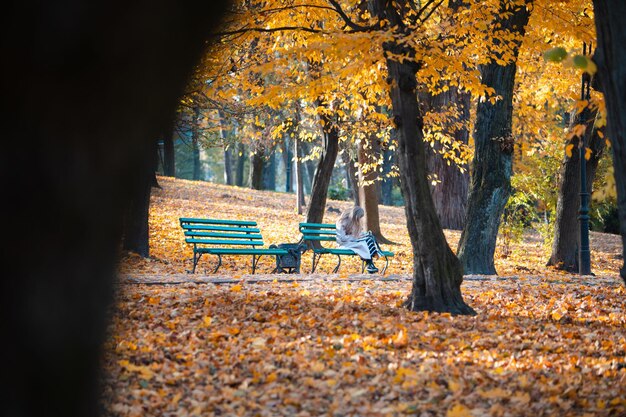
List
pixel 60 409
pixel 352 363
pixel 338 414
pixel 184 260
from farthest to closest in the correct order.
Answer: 1. pixel 184 260
2. pixel 352 363
3. pixel 338 414
4. pixel 60 409

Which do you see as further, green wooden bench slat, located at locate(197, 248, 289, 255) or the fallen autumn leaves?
green wooden bench slat, located at locate(197, 248, 289, 255)

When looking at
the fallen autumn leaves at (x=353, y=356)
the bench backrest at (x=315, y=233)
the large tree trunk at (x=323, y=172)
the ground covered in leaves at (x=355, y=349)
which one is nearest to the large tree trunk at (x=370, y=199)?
the large tree trunk at (x=323, y=172)

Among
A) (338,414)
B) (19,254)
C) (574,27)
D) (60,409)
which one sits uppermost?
(574,27)

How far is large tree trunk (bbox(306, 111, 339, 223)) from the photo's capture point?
55.3 feet

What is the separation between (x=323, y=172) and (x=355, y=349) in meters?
10.7

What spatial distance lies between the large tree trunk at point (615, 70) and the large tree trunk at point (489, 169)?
825 cm

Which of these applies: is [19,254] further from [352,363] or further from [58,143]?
[352,363]

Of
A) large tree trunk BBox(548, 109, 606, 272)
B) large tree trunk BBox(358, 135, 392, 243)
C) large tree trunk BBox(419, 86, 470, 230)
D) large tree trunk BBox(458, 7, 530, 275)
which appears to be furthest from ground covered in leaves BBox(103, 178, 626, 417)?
large tree trunk BBox(419, 86, 470, 230)

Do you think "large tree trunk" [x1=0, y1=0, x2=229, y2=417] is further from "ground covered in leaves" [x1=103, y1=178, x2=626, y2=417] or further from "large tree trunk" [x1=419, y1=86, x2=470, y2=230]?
"large tree trunk" [x1=419, y1=86, x2=470, y2=230]

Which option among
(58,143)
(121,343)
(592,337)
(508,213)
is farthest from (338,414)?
(508,213)

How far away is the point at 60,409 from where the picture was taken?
2.57m

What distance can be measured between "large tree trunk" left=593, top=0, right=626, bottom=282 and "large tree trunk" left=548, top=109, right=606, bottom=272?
10.4m

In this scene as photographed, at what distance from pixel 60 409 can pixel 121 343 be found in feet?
13.5

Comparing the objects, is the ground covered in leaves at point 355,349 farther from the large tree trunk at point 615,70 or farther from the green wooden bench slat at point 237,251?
the large tree trunk at point 615,70
